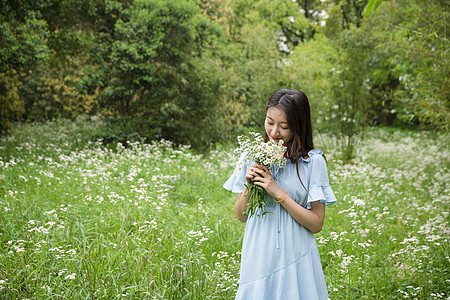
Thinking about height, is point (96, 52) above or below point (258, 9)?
below

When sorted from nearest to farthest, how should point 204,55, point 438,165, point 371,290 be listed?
point 371,290 → point 438,165 → point 204,55

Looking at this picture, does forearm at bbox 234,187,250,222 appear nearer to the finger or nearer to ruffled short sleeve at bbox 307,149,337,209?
the finger

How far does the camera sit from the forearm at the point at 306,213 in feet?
6.17

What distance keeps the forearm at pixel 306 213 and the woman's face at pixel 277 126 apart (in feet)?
1.10

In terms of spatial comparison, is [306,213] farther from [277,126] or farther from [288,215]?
[277,126]

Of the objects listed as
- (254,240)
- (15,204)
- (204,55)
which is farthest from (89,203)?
(204,55)

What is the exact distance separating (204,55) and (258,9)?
42.2 feet

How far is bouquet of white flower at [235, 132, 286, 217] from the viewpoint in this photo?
73.8 inches

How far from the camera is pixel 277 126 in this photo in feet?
6.59

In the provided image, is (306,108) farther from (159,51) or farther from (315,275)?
(159,51)

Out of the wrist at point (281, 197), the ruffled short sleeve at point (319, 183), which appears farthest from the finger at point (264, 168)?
the ruffled short sleeve at point (319, 183)

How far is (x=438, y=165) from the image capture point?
8742 mm

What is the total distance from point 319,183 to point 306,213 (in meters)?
0.18

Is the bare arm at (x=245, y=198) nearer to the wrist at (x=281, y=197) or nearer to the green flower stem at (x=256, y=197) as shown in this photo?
the green flower stem at (x=256, y=197)
